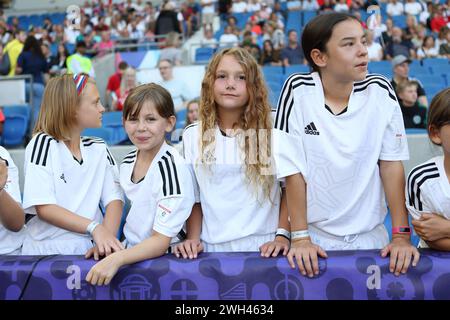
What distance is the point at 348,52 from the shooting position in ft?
7.23

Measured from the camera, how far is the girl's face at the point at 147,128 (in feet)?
7.70

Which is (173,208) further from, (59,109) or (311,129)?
(59,109)

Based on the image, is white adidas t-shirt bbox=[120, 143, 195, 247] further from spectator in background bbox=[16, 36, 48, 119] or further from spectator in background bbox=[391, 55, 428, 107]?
spectator in background bbox=[16, 36, 48, 119]

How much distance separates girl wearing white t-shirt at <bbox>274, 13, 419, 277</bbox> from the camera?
85.9 inches

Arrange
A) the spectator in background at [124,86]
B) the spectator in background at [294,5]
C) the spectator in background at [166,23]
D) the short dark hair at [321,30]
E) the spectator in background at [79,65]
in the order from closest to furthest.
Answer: the short dark hair at [321,30]
the spectator in background at [124,86]
the spectator in background at [79,65]
the spectator in background at [166,23]
the spectator in background at [294,5]

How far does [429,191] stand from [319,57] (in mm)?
697

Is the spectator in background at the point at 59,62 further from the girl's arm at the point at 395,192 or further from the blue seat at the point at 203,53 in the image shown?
the girl's arm at the point at 395,192

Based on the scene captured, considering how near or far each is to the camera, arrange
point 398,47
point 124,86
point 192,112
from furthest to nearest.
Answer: point 398,47
point 124,86
point 192,112

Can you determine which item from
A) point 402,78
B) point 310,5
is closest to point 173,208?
point 402,78

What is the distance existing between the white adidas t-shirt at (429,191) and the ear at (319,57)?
1.87 feet

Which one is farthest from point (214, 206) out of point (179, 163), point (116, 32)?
point (116, 32)

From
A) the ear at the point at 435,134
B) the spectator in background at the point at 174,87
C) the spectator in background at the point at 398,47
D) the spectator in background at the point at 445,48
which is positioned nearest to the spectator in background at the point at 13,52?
the spectator in background at the point at 174,87

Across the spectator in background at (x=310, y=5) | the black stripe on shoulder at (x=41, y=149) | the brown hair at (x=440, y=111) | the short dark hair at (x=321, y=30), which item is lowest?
the black stripe on shoulder at (x=41, y=149)

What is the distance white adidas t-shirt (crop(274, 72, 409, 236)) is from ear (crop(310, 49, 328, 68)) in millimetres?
100
